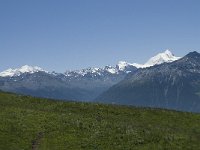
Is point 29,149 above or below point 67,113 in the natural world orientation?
below

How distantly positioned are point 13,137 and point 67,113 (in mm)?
15794

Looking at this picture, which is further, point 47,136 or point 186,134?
point 186,134

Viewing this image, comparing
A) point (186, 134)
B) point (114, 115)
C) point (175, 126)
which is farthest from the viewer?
point (114, 115)

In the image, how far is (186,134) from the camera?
53125mm

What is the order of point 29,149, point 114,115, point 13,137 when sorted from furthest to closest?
1. point 114,115
2. point 13,137
3. point 29,149

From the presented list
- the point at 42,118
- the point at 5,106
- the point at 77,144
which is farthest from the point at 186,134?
the point at 5,106

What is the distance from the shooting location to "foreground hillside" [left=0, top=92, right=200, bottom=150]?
46.2 metres

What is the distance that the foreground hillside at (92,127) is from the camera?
151ft

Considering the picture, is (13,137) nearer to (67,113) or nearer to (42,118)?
(42,118)

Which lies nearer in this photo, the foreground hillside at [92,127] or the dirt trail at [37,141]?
the dirt trail at [37,141]

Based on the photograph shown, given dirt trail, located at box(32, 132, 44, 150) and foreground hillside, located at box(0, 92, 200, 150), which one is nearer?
dirt trail, located at box(32, 132, 44, 150)

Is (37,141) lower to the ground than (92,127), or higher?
lower

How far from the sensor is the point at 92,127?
53.4m

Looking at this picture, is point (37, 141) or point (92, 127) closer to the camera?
point (37, 141)
